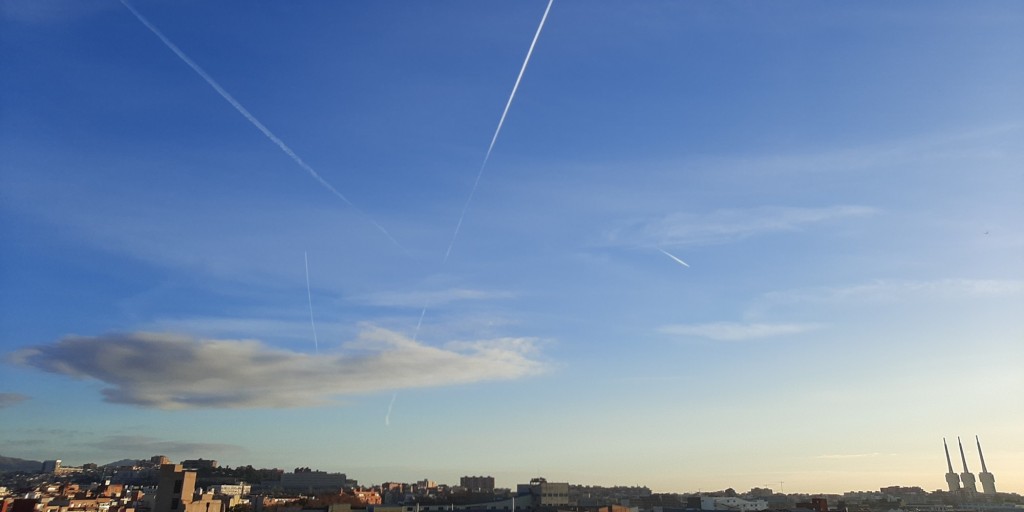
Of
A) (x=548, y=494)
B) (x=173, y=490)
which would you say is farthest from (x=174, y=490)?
(x=548, y=494)

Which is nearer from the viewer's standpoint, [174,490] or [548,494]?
[174,490]

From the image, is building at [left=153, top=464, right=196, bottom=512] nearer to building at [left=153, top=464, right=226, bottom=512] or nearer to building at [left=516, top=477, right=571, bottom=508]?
building at [left=153, top=464, right=226, bottom=512]

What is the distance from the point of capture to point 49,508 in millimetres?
126625

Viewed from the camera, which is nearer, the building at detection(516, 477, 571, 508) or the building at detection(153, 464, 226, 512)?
the building at detection(153, 464, 226, 512)

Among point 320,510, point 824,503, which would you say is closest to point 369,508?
point 320,510

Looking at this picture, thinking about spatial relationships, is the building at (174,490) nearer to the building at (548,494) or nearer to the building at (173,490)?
the building at (173,490)

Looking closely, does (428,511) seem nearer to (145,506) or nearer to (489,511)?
(489,511)

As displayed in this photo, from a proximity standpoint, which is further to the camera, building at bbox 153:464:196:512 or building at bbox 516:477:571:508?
building at bbox 516:477:571:508

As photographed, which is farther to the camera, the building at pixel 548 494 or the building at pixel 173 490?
the building at pixel 548 494

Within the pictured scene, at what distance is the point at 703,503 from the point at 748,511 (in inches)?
512

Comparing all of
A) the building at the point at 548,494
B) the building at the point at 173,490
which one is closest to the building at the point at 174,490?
the building at the point at 173,490

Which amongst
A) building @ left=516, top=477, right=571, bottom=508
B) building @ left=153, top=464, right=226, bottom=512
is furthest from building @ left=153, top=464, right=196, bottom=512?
building @ left=516, top=477, right=571, bottom=508

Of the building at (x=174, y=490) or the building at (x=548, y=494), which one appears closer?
the building at (x=174, y=490)

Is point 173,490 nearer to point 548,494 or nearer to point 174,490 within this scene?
point 174,490
